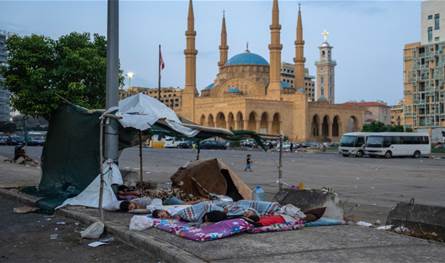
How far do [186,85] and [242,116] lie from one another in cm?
1610

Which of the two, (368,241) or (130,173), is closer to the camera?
(368,241)

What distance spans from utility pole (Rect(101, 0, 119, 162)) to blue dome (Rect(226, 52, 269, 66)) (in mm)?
83955

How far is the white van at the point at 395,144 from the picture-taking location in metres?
41.7

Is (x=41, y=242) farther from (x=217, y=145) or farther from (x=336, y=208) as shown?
(x=217, y=145)

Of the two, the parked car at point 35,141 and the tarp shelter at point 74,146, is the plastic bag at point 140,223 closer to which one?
the tarp shelter at point 74,146

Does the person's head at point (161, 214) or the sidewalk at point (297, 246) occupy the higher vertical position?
the person's head at point (161, 214)

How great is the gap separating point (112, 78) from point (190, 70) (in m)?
77.5

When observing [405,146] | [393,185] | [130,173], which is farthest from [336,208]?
[405,146]

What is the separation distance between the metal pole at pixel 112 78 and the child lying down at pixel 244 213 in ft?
8.72

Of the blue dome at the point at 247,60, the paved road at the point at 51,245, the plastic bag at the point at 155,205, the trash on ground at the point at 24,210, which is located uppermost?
the blue dome at the point at 247,60

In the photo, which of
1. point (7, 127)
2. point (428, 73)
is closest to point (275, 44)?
point (428, 73)

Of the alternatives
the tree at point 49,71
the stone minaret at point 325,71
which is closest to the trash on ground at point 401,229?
the tree at point 49,71

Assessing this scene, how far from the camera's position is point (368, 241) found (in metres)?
6.85

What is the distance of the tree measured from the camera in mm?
13500
